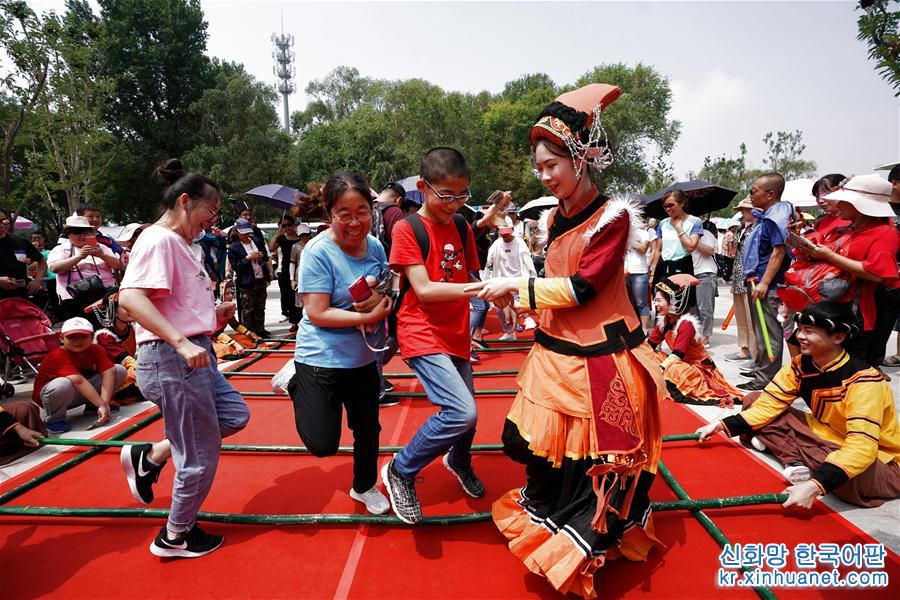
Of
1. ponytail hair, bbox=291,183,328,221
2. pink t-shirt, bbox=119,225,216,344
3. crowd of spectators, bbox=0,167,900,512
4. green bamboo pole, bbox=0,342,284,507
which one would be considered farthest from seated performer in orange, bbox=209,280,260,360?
pink t-shirt, bbox=119,225,216,344

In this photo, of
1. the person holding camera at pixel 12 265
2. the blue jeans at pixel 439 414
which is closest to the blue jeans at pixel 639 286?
the blue jeans at pixel 439 414

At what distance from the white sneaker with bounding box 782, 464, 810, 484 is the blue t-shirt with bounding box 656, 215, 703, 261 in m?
3.83

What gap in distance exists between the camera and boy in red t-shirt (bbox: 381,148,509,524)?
2.42m

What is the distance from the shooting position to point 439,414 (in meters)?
2.43

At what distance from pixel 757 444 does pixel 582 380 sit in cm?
226

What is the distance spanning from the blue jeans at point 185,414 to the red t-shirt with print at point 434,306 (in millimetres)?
995

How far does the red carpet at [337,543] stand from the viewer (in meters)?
2.22

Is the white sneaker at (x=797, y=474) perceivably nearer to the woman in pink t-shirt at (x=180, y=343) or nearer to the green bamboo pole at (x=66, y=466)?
the woman in pink t-shirt at (x=180, y=343)

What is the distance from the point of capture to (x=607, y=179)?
34.1 m

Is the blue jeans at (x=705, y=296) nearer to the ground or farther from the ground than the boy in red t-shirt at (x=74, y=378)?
farther from the ground

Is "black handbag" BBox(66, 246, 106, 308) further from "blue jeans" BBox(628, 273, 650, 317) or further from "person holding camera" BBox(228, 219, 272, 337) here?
"blue jeans" BBox(628, 273, 650, 317)

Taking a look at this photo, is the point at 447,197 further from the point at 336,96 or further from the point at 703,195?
the point at 336,96

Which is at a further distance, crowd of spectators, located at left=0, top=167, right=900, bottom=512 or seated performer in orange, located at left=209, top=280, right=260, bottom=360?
seated performer in orange, located at left=209, top=280, right=260, bottom=360

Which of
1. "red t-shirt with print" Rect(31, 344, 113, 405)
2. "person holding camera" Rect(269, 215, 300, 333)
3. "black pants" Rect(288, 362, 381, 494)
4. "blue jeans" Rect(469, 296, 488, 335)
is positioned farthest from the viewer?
"person holding camera" Rect(269, 215, 300, 333)
